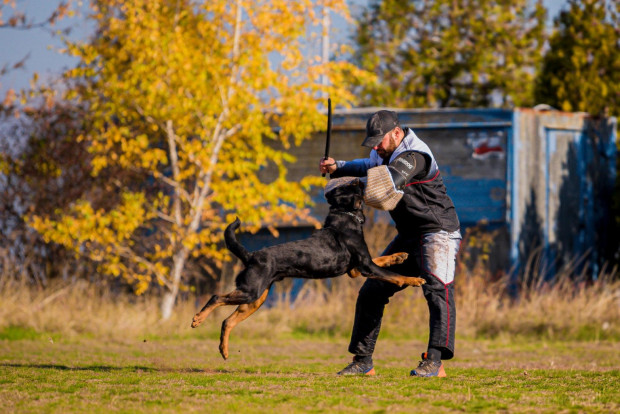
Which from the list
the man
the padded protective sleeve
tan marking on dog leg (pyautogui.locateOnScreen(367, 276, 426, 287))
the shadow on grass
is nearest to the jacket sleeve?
the man

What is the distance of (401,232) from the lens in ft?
21.6

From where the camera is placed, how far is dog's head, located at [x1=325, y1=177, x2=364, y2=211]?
250 inches

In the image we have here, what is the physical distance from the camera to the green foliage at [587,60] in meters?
18.1

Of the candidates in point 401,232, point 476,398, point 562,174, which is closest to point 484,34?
point 562,174

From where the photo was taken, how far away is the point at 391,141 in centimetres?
637

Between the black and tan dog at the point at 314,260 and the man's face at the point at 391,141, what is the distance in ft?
1.06

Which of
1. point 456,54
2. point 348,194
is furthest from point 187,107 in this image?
point 456,54

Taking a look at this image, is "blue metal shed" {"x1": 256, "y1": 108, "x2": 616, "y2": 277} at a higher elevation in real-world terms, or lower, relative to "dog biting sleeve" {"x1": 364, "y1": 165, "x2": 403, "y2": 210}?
higher

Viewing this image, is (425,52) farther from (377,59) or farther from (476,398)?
(476,398)

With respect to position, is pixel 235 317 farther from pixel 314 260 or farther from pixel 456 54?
pixel 456 54

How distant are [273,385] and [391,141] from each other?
1.91 metres

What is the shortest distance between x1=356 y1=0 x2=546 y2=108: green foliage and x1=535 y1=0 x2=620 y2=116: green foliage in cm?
640

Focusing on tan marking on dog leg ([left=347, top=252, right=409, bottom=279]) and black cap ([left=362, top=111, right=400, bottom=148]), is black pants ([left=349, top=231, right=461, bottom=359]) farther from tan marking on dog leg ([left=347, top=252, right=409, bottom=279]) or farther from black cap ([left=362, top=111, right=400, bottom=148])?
black cap ([left=362, top=111, right=400, bottom=148])

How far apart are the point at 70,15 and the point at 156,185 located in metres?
3.22
